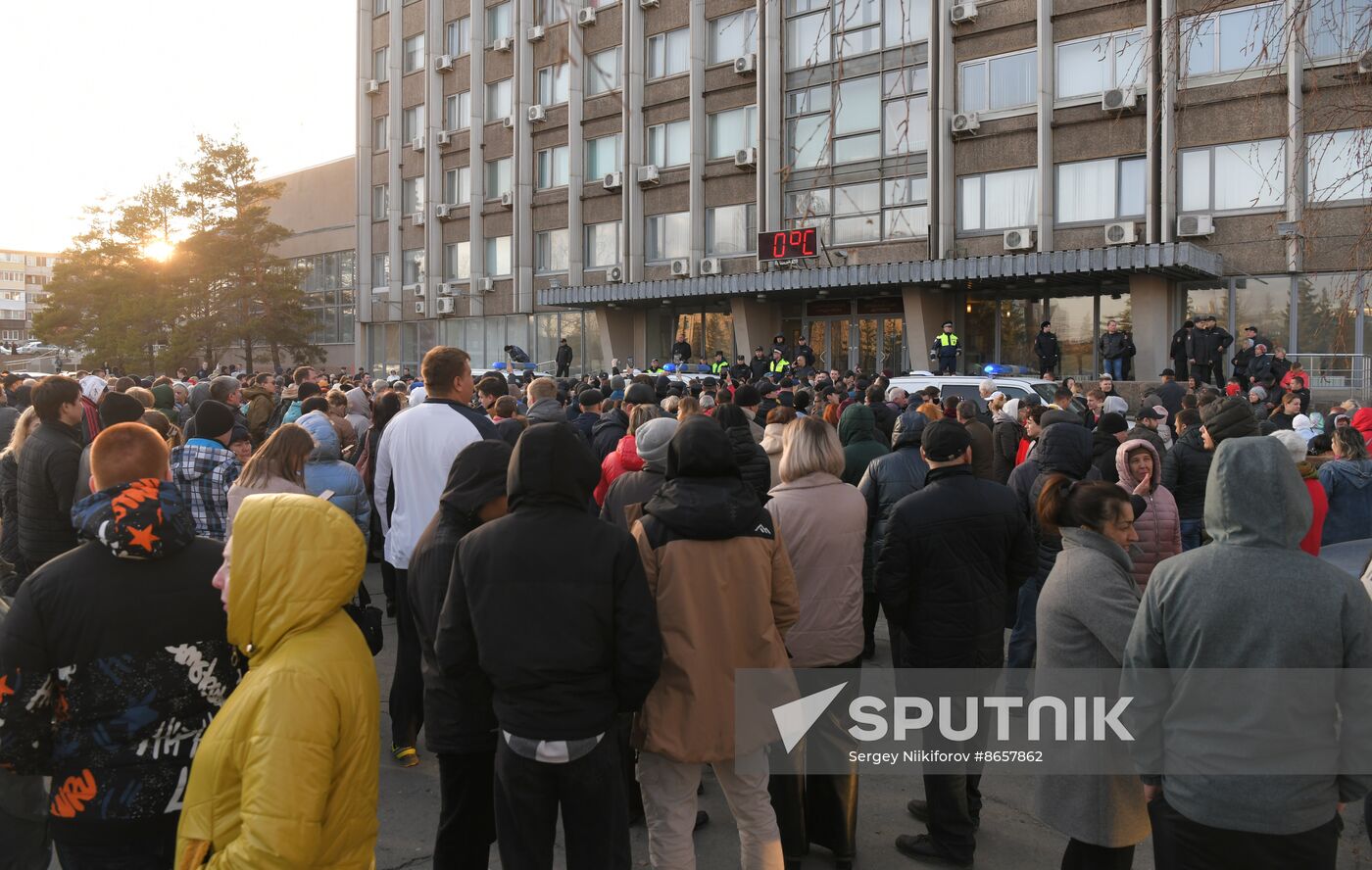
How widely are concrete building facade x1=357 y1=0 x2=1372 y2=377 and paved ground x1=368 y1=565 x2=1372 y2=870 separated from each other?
1163 cm

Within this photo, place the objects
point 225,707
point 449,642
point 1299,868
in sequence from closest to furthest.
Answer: point 225,707 < point 1299,868 < point 449,642

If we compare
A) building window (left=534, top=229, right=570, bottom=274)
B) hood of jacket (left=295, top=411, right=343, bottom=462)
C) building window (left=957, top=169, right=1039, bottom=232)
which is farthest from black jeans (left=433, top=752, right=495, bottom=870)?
building window (left=534, top=229, right=570, bottom=274)

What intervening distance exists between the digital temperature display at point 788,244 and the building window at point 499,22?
1663 centimetres

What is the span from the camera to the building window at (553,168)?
3641 cm

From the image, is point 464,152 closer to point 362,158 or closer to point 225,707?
point 362,158

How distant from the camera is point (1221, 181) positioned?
2281 centimetres

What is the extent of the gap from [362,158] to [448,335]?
410 inches

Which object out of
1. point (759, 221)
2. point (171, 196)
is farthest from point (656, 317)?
point (171, 196)

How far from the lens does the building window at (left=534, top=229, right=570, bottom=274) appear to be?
3662 cm

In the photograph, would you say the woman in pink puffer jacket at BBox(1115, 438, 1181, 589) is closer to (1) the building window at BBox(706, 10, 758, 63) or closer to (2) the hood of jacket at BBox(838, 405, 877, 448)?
(2) the hood of jacket at BBox(838, 405, 877, 448)

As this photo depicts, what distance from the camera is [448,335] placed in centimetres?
4141

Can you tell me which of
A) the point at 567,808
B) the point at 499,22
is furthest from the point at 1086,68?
the point at 567,808

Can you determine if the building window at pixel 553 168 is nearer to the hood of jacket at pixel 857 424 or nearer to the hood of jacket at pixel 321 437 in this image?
the hood of jacket at pixel 857 424

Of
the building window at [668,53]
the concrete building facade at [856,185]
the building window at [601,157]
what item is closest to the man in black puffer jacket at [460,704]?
the concrete building facade at [856,185]
